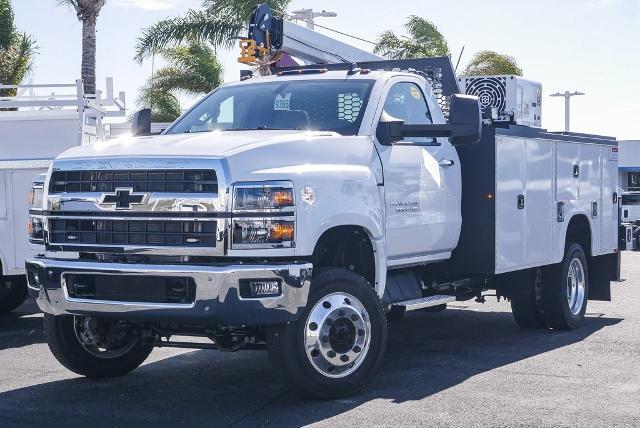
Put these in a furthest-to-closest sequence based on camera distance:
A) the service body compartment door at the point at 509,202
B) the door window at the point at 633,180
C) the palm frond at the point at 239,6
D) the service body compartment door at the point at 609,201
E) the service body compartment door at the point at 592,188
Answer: the door window at the point at 633,180
the palm frond at the point at 239,6
the service body compartment door at the point at 609,201
the service body compartment door at the point at 592,188
the service body compartment door at the point at 509,202

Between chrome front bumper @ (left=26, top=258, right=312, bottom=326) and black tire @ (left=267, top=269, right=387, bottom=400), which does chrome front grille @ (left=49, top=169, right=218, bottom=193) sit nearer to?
chrome front bumper @ (left=26, top=258, right=312, bottom=326)

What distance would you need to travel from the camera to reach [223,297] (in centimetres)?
639

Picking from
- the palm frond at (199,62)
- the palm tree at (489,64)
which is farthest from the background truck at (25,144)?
the palm tree at (489,64)

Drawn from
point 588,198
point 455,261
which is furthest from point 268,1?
point 455,261

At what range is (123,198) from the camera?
22.3 ft

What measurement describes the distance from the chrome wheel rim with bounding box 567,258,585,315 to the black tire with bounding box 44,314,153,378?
4.74 meters

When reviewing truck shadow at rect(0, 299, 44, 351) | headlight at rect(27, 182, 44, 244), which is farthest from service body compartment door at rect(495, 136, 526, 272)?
truck shadow at rect(0, 299, 44, 351)

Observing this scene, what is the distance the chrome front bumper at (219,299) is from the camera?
640 centimetres

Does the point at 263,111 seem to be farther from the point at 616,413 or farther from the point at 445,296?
the point at 616,413

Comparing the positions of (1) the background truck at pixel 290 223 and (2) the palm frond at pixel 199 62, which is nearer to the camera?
(1) the background truck at pixel 290 223

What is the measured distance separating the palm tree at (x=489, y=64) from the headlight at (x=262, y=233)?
32322 millimetres

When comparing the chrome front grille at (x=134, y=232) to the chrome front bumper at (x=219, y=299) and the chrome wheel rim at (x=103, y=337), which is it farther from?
the chrome wheel rim at (x=103, y=337)

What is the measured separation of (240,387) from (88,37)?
1923 centimetres

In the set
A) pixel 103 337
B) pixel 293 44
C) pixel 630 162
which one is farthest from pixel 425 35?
pixel 103 337
